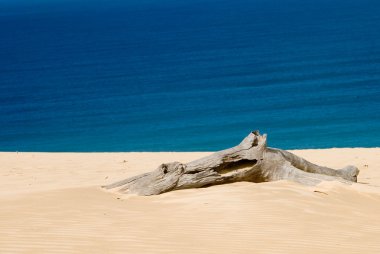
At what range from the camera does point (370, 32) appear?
76438mm

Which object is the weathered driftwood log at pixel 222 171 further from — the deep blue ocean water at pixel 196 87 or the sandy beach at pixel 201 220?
the deep blue ocean water at pixel 196 87

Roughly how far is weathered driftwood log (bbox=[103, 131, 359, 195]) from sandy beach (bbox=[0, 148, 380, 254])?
0.20 m

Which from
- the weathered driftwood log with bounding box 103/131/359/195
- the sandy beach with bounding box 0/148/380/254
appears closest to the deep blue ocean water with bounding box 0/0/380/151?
the weathered driftwood log with bounding box 103/131/359/195

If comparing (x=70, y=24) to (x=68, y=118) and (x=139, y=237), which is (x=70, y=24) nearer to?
(x=68, y=118)

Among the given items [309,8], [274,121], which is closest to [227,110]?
[274,121]

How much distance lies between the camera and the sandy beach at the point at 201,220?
8320 millimetres

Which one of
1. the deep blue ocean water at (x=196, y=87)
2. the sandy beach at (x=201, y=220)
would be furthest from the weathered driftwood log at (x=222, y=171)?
the deep blue ocean water at (x=196, y=87)

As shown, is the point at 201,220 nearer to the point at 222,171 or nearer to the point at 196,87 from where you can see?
the point at 222,171

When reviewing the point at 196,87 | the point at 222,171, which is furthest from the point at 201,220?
the point at 196,87

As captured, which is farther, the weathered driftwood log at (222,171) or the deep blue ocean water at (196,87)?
the deep blue ocean water at (196,87)

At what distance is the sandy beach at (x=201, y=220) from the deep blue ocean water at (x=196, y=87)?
56.8ft

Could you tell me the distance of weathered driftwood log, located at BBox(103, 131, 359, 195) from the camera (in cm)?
1169

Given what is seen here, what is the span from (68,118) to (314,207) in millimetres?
30183

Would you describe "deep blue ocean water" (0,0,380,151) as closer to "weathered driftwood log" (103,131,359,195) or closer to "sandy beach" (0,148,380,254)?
"weathered driftwood log" (103,131,359,195)
